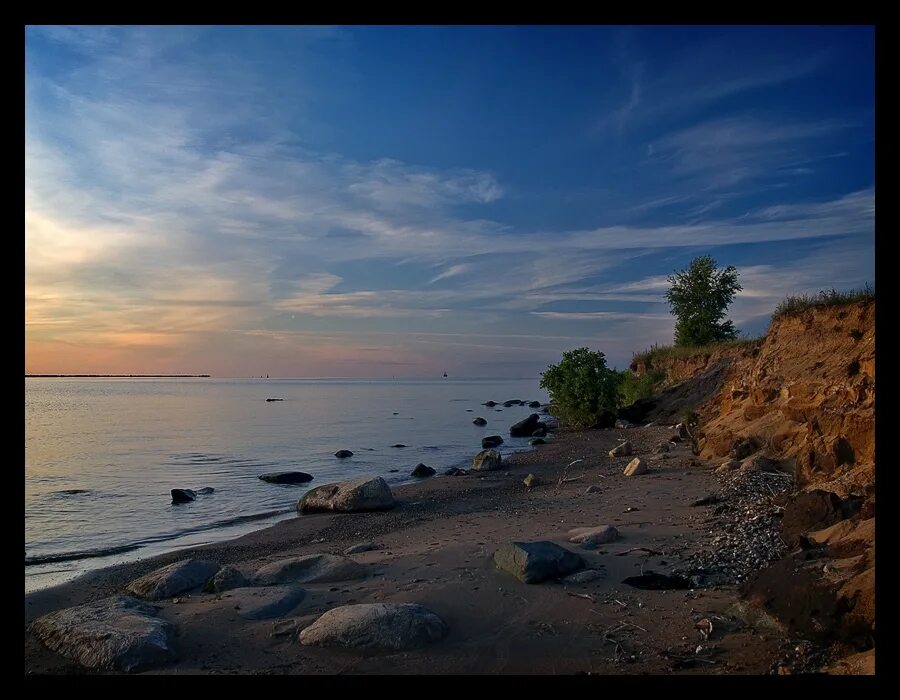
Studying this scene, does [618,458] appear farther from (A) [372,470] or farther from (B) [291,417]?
(B) [291,417]

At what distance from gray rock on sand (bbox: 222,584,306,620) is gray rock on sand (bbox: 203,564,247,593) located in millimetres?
428

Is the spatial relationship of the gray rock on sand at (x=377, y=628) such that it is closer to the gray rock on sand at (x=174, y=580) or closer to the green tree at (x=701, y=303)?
the gray rock on sand at (x=174, y=580)

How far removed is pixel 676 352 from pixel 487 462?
27102 mm

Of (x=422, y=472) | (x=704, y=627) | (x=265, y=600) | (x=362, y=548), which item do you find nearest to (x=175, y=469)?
(x=422, y=472)

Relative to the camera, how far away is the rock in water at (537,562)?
24.2 feet

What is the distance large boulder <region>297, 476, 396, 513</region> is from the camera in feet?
49.5

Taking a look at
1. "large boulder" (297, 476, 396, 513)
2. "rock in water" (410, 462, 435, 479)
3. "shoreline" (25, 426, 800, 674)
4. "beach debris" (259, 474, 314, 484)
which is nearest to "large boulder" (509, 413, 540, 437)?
"rock in water" (410, 462, 435, 479)

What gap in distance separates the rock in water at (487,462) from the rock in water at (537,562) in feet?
45.0

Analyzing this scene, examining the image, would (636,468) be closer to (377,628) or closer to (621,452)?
(621,452)

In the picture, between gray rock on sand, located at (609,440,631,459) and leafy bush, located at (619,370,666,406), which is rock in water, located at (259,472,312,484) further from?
leafy bush, located at (619,370,666,406)

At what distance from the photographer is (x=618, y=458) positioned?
2156 cm

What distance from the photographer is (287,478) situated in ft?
67.9
